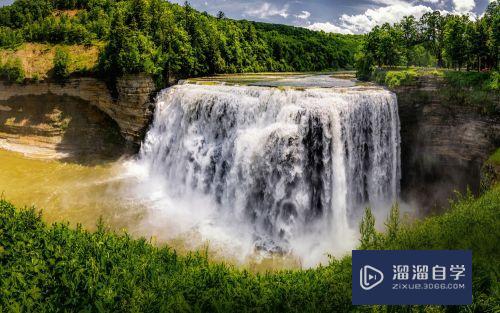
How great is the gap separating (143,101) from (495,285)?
24.1 m

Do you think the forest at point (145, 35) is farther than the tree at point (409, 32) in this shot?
No

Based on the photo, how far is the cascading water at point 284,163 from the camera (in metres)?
18.0

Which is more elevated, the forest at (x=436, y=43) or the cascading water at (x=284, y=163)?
the forest at (x=436, y=43)

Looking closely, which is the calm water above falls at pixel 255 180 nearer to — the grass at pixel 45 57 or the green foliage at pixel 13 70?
the green foliage at pixel 13 70

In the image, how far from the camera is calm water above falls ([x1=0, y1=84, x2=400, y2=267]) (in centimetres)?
1770

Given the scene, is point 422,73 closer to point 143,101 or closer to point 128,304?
point 143,101

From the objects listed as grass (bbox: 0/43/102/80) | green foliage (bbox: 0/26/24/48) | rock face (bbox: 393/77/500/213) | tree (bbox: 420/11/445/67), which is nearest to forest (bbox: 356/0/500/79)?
tree (bbox: 420/11/445/67)

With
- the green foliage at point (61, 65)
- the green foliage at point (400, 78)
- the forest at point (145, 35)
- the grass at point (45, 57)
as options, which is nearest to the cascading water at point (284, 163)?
the green foliage at point (400, 78)

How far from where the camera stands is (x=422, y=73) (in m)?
21.9

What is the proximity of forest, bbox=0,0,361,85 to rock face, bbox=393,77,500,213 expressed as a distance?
17846mm

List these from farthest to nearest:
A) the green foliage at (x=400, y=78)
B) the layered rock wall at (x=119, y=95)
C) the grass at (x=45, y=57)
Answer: the grass at (x=45, y=57) → the layered rock wall at (x=119, y=95) → the green foliage at (x=400, y=78)

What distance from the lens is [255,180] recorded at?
18859 mm

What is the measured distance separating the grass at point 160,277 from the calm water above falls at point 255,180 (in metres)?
7.29

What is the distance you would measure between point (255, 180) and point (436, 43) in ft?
97.2
